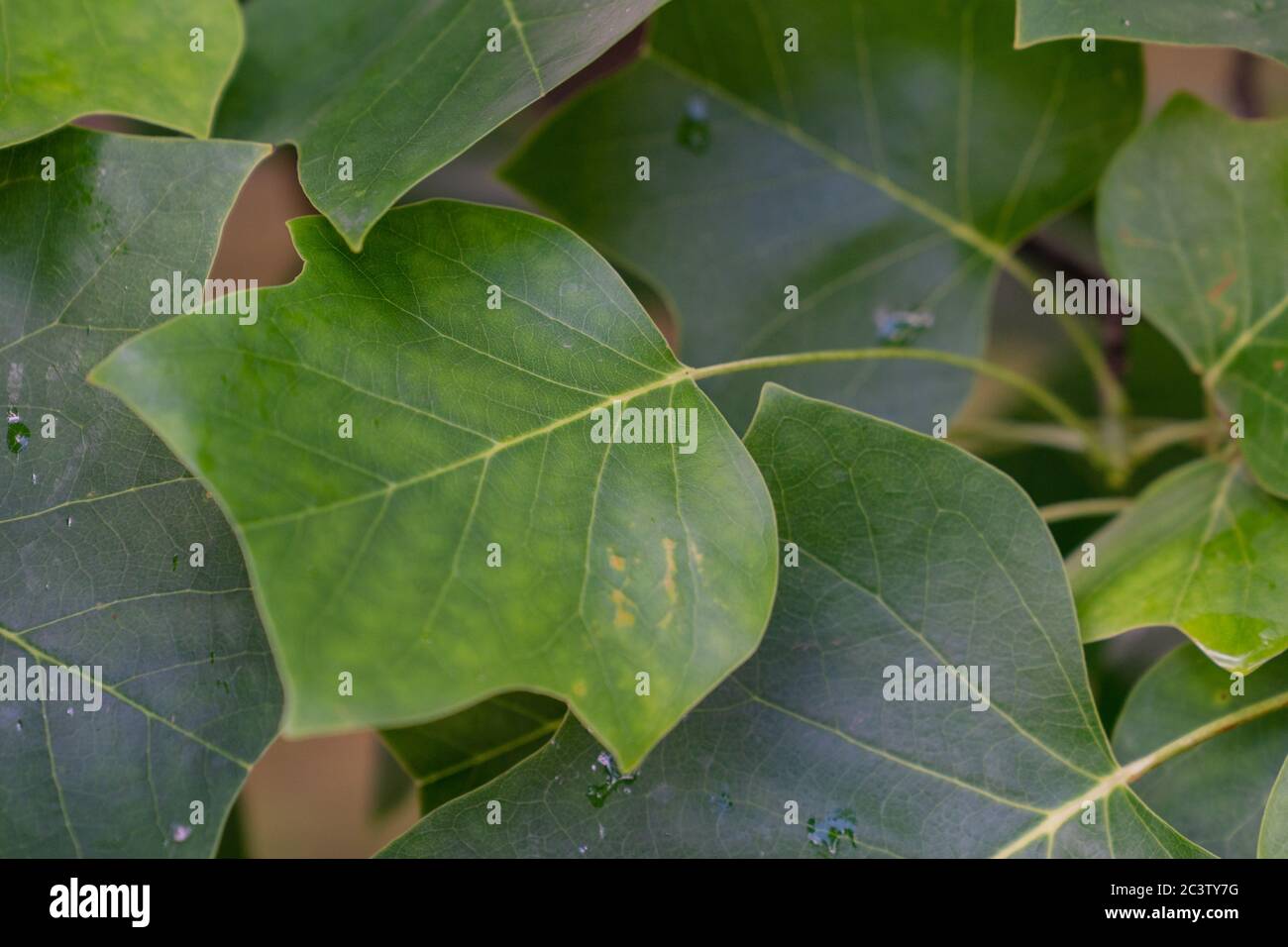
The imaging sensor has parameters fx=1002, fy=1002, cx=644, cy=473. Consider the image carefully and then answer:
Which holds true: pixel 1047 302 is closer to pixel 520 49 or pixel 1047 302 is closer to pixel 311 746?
pixel 520 49

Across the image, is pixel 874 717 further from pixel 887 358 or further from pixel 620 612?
pixel 887 358

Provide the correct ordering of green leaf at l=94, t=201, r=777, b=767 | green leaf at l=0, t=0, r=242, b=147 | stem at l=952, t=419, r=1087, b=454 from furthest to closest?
A: stem at l=952, t=419, r=1087, b=454
green leaf at l=0, t=0, r=242, b=147
green leaf at l=94, t=201, r=777, b=767

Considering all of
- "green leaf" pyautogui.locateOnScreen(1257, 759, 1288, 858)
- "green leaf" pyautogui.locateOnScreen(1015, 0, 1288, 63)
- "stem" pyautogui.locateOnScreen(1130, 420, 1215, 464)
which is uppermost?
"green leaf" pyautogui.locateOnScreen(1015, 0, 1288, 63)

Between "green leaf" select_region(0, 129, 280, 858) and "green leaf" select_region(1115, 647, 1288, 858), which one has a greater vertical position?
"green leaf" select_region(0, 129, 280, 858)

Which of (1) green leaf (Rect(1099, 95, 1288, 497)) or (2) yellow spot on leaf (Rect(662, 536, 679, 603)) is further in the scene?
(1) green leaf (Rect(1099, 95, 1288, 497))

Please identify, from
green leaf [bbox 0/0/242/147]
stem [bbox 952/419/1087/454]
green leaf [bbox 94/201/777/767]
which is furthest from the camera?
stem [bbox 952/419/1087/454]

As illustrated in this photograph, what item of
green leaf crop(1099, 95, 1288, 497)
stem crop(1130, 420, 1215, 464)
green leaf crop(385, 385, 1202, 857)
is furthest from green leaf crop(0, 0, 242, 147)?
stem crop(1130, 420, 1215, 464)

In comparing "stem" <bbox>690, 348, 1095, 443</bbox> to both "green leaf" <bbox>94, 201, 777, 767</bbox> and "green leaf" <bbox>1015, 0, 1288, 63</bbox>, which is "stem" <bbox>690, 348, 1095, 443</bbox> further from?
"green leaf" <bbox>1015, 0, 1288, 63</bbox>
